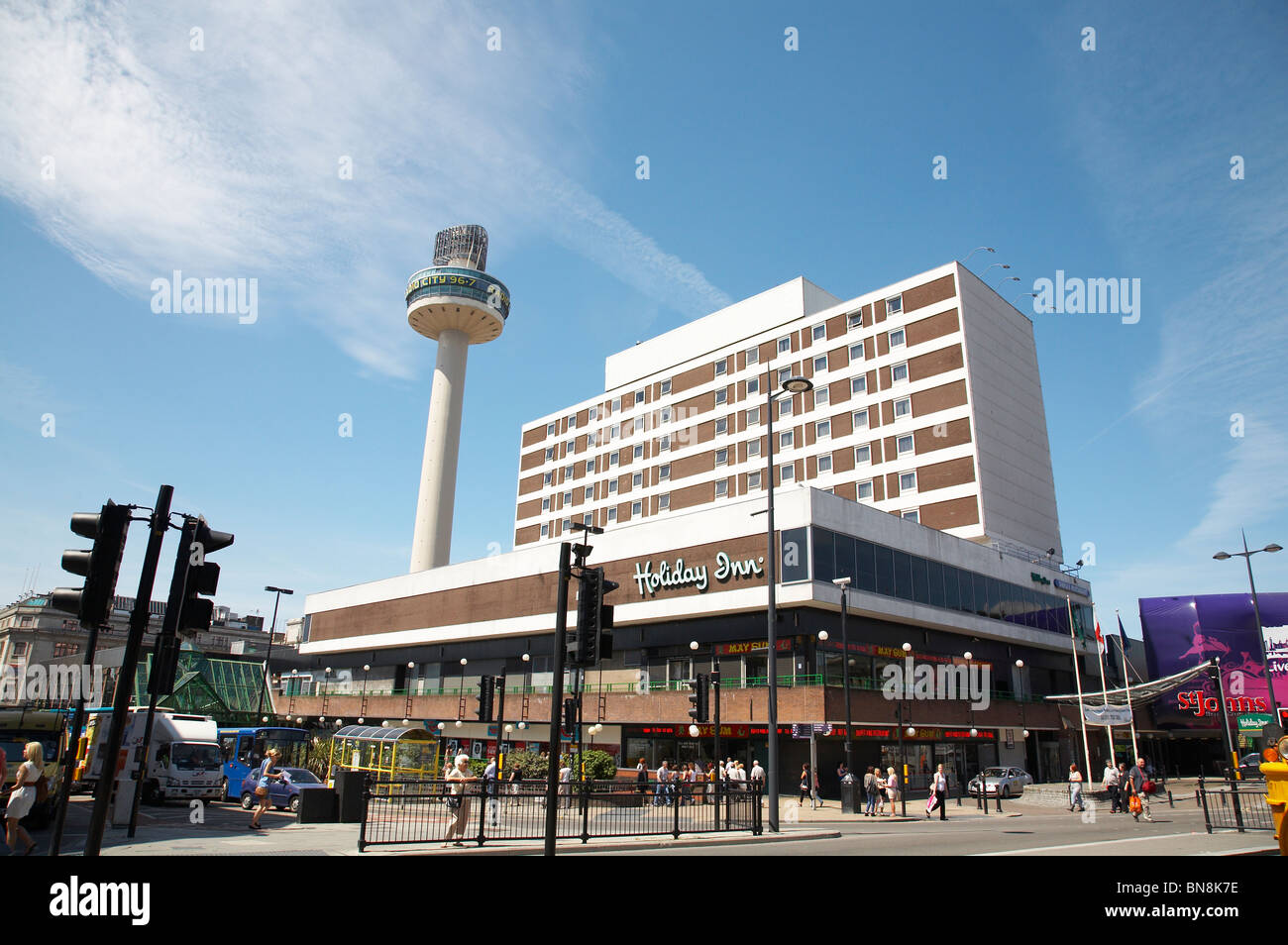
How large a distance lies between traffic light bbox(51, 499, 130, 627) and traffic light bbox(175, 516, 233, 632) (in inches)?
47.0

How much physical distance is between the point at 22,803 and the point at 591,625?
8.75 meters

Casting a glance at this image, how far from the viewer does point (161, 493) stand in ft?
34.3

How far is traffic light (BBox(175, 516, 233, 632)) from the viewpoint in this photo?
10422mm

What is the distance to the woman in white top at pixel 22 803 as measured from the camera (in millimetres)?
Result: 11812

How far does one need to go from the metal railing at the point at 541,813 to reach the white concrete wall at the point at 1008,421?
36.6m

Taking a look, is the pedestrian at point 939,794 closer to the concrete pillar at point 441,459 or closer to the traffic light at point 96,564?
the traffic light at point 96,564

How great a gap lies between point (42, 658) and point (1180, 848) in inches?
4767

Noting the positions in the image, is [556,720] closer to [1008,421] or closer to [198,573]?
[198,573]

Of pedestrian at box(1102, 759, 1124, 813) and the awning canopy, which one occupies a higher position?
the awning canopy

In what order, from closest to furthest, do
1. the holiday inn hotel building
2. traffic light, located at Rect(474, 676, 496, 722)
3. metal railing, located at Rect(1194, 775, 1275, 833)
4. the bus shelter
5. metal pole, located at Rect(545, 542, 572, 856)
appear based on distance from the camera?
metal pole, located at Rect(545, 542, 572, 856), metal railing, located at Rect(1194, 775, 1275, 833), traffic light, located at Rect(474, 676, 496, 722), the bus shelter, the holiday inn hotel building

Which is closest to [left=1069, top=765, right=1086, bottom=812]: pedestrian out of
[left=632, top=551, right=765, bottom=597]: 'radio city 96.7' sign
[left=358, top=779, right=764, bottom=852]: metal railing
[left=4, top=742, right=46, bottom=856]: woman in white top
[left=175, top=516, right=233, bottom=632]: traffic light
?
[left=632, top=551, right=765, bottom=597]: 'radio city 96.7' sign

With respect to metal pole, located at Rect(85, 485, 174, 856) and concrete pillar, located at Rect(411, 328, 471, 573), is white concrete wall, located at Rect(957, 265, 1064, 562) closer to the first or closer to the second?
concrete pillar, located at Rect(411, 328, 471, 573)

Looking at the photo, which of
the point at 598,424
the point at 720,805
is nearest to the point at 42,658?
the point at 598,424
